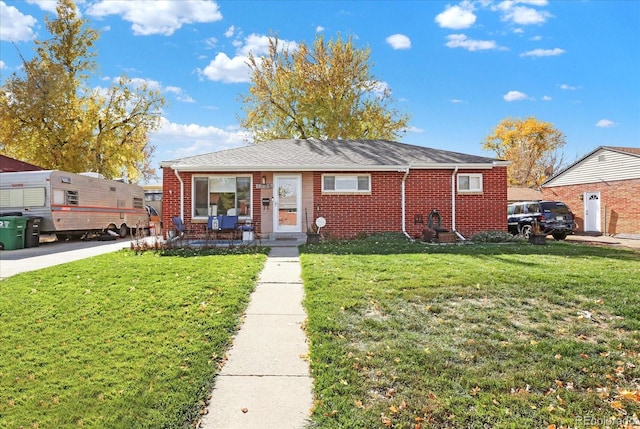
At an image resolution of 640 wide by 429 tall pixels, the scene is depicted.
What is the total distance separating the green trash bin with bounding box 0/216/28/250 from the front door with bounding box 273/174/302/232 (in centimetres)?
879

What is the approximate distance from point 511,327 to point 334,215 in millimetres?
9709

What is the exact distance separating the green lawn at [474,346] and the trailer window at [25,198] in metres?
12.2

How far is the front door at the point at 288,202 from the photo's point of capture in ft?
46.4

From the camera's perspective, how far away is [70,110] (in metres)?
23.9

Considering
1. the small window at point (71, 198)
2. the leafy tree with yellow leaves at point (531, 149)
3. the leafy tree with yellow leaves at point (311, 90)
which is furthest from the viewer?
the leafy tree with yellow leaves at point (531, 149)

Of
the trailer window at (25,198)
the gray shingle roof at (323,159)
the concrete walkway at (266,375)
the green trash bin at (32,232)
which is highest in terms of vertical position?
the gray shingle roof at (323,159)

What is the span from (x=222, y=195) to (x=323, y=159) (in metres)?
3.94

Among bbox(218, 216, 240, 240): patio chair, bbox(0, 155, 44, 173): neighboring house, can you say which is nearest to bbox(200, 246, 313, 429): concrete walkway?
bbox(218, 216, 240, 240): patio chair

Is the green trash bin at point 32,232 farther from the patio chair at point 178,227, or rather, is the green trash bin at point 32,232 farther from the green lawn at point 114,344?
the green lawn at point 114,344

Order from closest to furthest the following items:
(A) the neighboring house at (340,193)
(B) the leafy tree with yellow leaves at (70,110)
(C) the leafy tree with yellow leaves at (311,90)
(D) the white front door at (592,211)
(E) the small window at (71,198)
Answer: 1. (A) the neighboring house at (340,193)
2. (E) the small window at (71,198)
3. (D) the white front door at (592,211)
4. (B) the leafy tree with yellow leaves at (70,110)
5. (C) the leafy tree with yellow leaves at (311,90)

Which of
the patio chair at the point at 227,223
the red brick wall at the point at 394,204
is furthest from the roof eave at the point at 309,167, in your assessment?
the patio chair at the point at 227,223

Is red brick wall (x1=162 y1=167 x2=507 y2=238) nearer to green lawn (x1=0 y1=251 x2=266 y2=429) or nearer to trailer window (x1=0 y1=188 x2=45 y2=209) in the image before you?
trailer window (x1=0 y1=188 x2=45 y2=209)

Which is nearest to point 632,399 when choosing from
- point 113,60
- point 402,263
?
point 402,263

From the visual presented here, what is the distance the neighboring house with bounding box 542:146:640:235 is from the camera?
19391 mm
